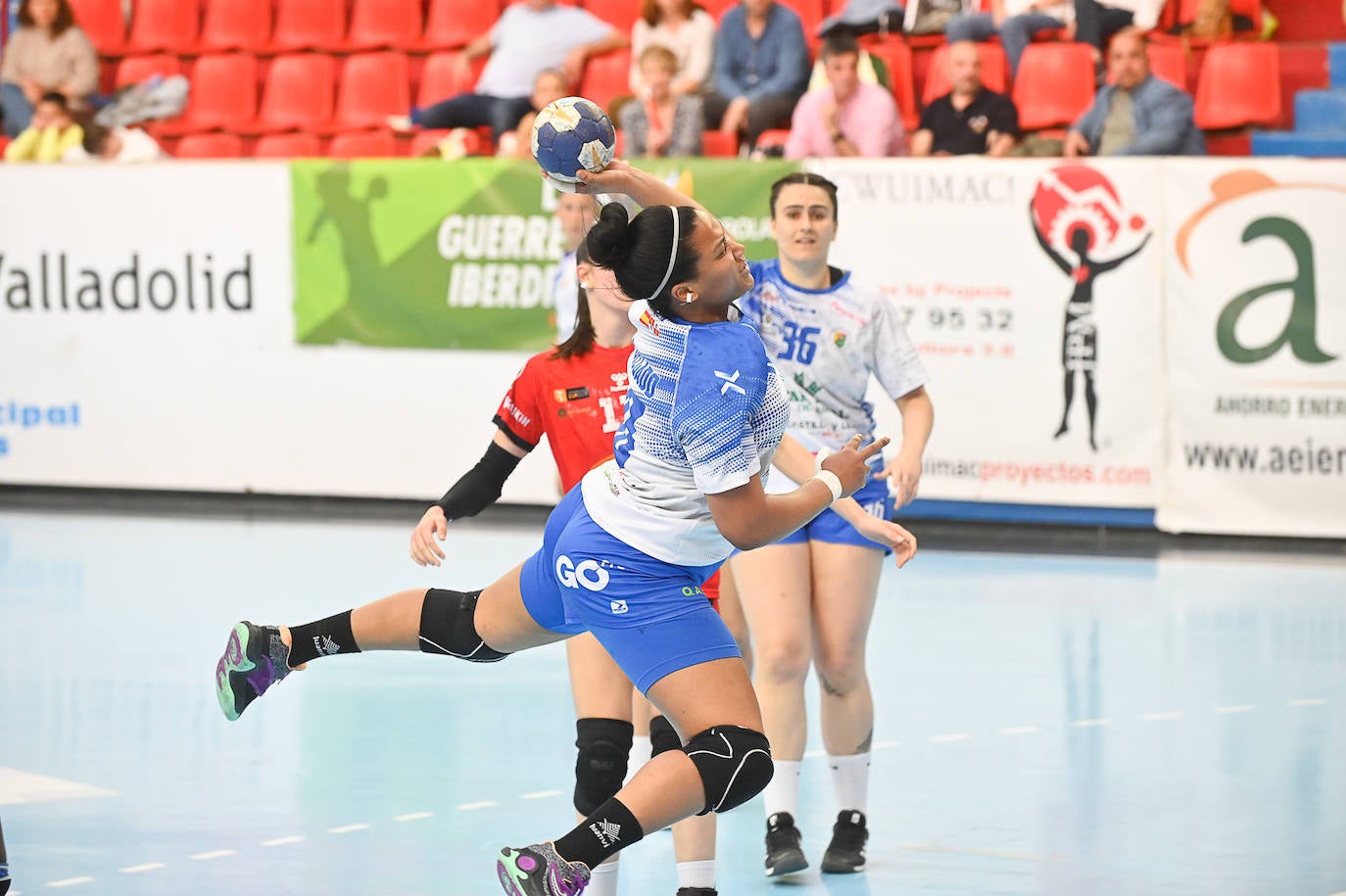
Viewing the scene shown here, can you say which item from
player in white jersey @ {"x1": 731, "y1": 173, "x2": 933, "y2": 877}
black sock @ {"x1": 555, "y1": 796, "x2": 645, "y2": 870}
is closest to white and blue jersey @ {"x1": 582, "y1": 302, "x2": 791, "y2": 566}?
black sock @ {"x1": 555, "y1": 796, "x2": 645, "y2": 870}

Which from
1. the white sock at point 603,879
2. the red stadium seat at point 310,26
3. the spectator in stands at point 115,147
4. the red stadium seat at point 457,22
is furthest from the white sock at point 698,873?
the red stadium seat at point 310,26

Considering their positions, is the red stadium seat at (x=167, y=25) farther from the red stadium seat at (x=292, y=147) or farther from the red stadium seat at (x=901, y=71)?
the red stadium seat at (x=901, y=71)

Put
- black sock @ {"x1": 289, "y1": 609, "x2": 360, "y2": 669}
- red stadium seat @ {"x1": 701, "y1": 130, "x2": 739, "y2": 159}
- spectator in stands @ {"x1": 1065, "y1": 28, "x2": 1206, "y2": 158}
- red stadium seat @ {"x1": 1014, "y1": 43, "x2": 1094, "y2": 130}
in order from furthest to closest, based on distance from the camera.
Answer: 1. red stadium seat @ {"x1": 701, "y1": 130, "x2": 739, "y2": 159}
2. red stadium seat @ {"x1": 1014, "y1": 43, "x2": 1094, "y2": 130}
3. spectator in stands @ {"x1": 1065, "y1": 28, "x2": 1206, "y2": 158}
4. black sock @ {"x1": 289, "y1": 609, "x2": 360, "y2": 669}

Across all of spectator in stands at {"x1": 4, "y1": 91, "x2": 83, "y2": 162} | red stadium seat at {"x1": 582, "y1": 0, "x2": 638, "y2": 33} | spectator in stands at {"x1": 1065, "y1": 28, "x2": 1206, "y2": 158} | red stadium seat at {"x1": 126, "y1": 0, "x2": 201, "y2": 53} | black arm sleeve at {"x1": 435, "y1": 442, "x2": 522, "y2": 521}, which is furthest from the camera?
red stadium seat at {"x1": 126, "y1": 0, "x2": 201, "y2": 53}

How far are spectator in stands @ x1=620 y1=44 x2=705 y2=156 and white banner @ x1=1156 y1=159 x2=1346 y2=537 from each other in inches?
130

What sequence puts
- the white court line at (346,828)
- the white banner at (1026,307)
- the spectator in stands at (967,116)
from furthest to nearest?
the spectator in stands at (967,116) → the white banner at (1026,307) → the white court line at (346,828)

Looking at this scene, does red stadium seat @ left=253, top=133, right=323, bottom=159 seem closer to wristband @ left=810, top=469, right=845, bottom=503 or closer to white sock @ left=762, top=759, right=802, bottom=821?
white sock @ left=762, top=759, right=802, bottom=821

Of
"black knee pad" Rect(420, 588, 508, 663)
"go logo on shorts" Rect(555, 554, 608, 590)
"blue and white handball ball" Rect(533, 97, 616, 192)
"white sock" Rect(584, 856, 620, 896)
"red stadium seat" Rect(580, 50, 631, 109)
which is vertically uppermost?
"red stadium seat" Rect(580, 50, 631, 109)

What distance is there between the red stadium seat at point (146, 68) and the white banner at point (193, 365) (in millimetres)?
2340

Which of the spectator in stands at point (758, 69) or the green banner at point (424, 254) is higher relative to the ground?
the spectator in stands at point (758, 69)

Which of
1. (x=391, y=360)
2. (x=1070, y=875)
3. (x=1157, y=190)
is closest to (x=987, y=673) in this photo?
(x=1070, y=875)

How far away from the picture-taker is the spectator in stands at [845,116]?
12.5 m

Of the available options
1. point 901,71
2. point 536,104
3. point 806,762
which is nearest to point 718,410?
point 806,762

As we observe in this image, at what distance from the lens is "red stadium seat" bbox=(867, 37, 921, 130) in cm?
1347
